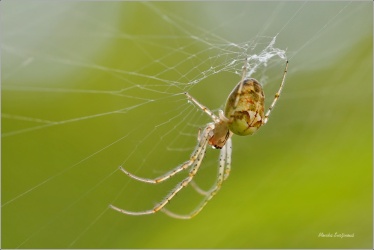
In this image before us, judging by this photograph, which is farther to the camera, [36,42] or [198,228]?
[36,42]

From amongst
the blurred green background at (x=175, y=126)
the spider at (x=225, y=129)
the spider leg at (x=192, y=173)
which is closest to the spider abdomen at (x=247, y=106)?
the spider at (x=225, y=129)

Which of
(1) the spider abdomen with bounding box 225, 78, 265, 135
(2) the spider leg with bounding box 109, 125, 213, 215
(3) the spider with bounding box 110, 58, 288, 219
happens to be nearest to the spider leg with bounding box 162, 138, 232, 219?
(3) the spider with bounding box 110, 58, 288, 219

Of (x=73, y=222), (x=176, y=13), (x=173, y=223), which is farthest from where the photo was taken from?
(x=176, y=13)

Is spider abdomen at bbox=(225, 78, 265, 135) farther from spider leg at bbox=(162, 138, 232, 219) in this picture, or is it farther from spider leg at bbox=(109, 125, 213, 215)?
spider leg at bbox=(162, 138, 232, 219)

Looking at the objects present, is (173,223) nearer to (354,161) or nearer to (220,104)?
(354,161)

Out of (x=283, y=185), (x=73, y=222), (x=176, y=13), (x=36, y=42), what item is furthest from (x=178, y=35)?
(x=283, y=185)

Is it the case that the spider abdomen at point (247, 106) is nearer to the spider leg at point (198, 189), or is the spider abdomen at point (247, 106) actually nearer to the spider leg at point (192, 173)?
the spider leg at point (192, 173)
